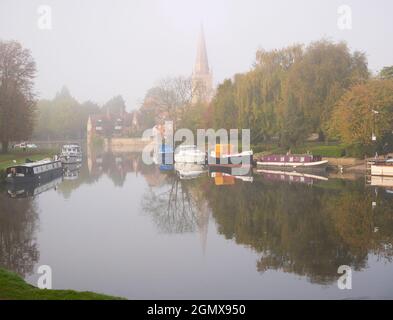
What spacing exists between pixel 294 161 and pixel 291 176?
5152mm

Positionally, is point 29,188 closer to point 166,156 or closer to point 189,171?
point 189,171

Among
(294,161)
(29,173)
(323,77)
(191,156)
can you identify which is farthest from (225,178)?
(323,77)

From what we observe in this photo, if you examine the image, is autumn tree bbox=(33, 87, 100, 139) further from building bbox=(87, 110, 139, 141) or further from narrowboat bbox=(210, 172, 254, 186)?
narrowboat bbox=(210, 172, 254, 186)

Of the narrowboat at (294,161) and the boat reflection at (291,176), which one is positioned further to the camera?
the narrowboat at (294,161)

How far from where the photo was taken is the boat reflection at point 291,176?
31477mm

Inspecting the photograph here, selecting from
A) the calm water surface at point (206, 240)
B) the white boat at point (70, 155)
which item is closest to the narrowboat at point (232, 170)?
the calm water surface at point (206, 240)

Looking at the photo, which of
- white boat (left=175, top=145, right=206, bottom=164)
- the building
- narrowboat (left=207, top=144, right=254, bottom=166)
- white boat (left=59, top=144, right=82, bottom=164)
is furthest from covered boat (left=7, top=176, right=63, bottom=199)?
the building

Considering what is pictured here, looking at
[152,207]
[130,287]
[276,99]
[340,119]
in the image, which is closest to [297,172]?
[340,119]

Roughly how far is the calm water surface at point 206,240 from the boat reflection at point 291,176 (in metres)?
4.30

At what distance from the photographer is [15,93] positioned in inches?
1543

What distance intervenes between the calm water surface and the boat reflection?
14.1 feet

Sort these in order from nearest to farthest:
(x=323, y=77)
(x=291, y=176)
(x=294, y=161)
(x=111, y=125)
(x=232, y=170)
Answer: (x=291, y=176), (x=232, y=170), (x=294, y=161), (x=323, y=77), (x=111, y=125)

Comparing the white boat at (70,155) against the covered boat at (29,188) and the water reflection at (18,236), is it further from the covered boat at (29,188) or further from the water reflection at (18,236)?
the water reflection at (18,236)

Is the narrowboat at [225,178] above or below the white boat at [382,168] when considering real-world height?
below
